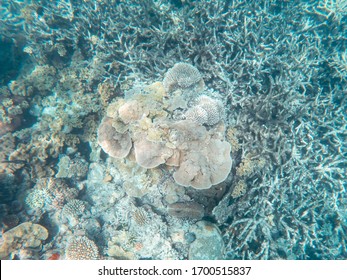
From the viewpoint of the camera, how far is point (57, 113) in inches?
194

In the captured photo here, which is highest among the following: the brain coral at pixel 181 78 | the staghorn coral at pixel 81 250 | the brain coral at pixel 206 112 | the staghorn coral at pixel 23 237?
the brain coral at pixel 181 78

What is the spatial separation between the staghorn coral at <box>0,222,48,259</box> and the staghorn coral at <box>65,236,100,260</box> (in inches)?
23.5

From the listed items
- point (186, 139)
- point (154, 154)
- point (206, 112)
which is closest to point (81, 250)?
point (154, 154)

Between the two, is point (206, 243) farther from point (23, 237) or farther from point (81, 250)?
point (23, 237)

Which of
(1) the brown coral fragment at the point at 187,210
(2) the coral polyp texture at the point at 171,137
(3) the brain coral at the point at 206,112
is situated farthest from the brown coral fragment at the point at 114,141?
(1) the brown coral fragment at the point at 187,210

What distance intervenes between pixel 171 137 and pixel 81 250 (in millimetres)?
2454

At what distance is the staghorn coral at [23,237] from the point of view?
3572mm

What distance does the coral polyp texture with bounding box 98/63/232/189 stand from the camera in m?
3.25

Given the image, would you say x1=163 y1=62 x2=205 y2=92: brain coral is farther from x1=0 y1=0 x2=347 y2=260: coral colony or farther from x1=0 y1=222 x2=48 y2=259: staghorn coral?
x1=0 y1=222 x2=48 y2=259: staghorn coral

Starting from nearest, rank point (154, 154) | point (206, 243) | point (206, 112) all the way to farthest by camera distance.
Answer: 1. point (154, 154)
2. point (206, 112)
3. point (206, 243)

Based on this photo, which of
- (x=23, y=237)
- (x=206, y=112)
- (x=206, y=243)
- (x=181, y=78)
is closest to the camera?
(x=206, y=112)

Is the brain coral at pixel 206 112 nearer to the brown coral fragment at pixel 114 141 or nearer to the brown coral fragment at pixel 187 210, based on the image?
the brown coral fragment at pixel 114 141

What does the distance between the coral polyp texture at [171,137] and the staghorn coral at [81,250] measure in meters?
1.61

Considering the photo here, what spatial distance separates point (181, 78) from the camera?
386cm
